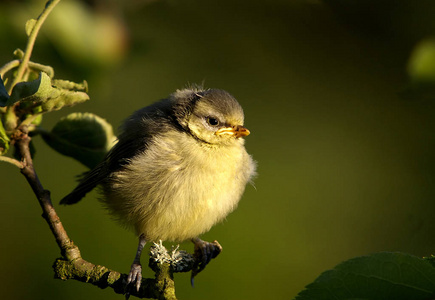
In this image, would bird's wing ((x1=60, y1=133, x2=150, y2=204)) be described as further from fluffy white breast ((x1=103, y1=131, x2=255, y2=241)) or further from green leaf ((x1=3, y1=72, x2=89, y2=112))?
green leaf ((x1=3, y1=72, x2=89, y2=112))

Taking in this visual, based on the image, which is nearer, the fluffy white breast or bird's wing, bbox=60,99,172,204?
the fluffy white breast

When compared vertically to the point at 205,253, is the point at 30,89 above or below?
above

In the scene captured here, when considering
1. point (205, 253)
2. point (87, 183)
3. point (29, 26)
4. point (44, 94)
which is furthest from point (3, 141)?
point (205, 253)

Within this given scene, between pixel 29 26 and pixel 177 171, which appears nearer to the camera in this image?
pixel 29 26

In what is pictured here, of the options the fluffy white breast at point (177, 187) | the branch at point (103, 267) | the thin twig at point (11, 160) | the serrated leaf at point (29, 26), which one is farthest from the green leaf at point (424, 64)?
the thin twig at point (11, 160)

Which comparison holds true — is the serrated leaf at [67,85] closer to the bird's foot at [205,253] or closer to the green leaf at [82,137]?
the green leaf at [82,137]

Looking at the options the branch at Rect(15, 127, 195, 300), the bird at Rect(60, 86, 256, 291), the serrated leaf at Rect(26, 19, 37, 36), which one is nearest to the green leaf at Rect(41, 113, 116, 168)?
the bird at Rect(60, 86, 256, 291)

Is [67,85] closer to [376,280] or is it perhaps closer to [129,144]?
[129,144]
